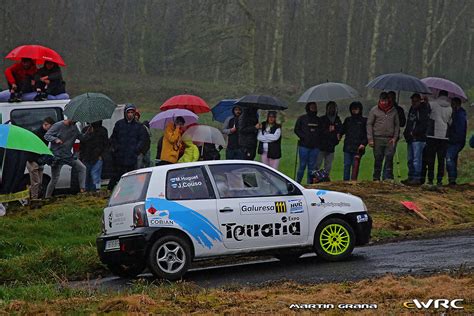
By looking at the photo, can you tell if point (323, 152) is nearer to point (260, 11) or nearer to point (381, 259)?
point (381, 259)

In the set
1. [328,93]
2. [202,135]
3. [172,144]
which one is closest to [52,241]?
[172,144]

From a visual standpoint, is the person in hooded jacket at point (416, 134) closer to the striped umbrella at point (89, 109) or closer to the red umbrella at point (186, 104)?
the red umbrella at point (186, 104)

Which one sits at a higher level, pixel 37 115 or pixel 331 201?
pixel 37 115

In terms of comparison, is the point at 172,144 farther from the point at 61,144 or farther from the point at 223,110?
the point at 223,110

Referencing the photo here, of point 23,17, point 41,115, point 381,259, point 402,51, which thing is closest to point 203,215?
point 381,259

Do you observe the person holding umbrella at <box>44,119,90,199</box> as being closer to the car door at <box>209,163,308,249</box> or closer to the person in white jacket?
the person in white jacket

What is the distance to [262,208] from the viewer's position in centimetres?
1309

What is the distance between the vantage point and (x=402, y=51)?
78188 millimetres

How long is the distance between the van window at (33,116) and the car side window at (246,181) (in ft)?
23.6

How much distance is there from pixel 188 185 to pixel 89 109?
6113mm

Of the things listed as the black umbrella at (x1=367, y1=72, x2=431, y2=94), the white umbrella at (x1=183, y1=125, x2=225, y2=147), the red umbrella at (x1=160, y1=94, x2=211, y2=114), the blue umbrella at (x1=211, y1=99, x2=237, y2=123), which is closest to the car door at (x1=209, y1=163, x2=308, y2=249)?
the white umbrella at (x1=183, y1=125, x2=225, y2=147)

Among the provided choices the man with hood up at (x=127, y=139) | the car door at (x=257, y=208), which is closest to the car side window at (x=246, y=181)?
the car door at (x=257, y=208)

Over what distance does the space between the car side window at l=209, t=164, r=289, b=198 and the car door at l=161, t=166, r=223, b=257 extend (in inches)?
8.6

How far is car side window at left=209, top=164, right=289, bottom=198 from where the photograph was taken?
516 inches
